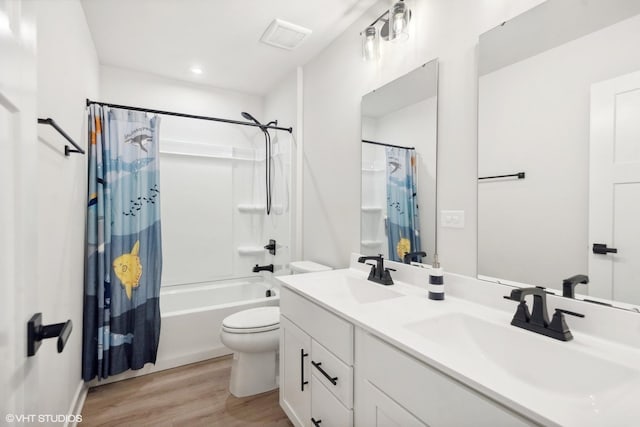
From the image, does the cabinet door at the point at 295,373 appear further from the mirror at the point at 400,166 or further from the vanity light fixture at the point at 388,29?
the vanity light fixture at the point at 388,29

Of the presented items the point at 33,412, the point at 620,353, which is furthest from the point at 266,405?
the point at 620,353

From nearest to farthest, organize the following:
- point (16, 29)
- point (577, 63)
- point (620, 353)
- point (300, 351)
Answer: point (16, 29)
point (620, 353)
point (577, 63)
point (300, 351)

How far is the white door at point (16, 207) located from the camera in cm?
59

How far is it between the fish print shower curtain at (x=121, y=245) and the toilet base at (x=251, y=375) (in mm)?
741

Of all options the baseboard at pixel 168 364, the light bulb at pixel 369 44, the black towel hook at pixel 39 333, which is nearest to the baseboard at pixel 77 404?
the baseboard at pixel 168 364

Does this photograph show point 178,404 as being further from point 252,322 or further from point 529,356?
point 529,356

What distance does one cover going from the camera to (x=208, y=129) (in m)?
3.27

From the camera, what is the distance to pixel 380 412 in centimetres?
102

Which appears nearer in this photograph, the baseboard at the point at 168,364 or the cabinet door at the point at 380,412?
the cabinet door at the point at 380,412

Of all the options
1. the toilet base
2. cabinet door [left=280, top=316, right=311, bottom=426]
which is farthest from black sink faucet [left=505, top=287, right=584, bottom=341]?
the toilet base

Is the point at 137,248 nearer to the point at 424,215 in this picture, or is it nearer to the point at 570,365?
the point at 424,215

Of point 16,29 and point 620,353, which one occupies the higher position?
point 16,29

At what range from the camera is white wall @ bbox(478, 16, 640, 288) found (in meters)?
1.02

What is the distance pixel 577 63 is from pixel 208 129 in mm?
3078
